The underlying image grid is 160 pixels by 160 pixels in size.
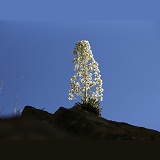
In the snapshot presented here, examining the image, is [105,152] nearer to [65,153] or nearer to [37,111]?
[65,153]

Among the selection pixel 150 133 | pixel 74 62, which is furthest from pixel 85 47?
pixel 150 133

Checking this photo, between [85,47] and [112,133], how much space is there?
53.7 ft

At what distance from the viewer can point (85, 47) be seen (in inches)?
819

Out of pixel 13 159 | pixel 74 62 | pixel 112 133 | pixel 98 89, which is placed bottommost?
pixel 13 159

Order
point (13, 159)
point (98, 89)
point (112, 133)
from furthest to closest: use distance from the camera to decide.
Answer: point (98, 89)
point (112, 133)
point (13, 159)

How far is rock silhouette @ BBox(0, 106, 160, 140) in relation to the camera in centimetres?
90

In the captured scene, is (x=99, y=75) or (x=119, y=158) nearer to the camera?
(x=119, y=158)

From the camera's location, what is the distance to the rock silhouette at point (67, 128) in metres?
0.90

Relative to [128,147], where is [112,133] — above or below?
above

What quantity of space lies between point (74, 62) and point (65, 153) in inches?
787

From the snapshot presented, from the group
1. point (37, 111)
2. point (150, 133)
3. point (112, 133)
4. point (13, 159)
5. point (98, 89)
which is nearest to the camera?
point (13, 159)

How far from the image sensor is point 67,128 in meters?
5.57

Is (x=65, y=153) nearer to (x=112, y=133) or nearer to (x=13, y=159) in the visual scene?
(x=13, y=159)

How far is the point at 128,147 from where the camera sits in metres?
0.98
